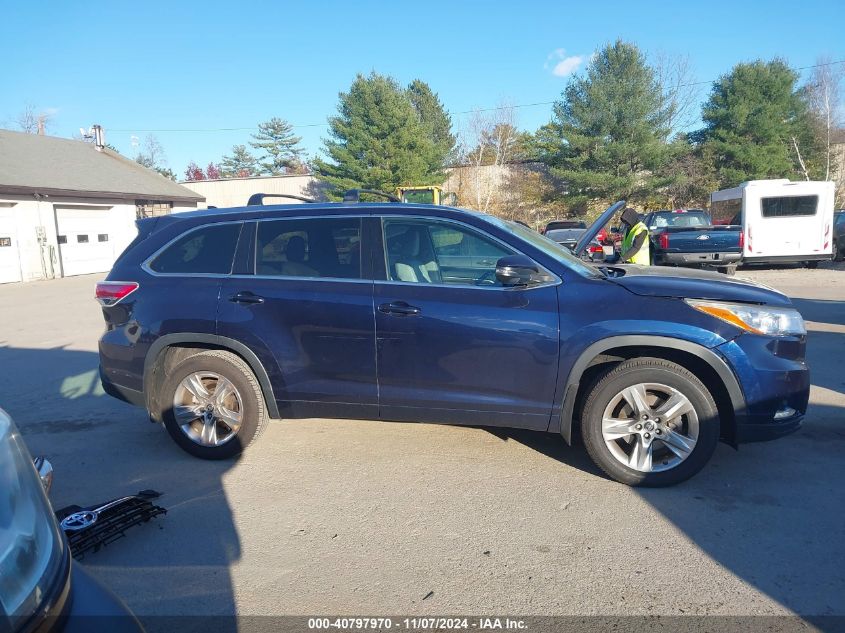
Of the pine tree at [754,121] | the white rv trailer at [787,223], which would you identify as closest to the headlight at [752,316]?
the white rv trailer at [787,223]

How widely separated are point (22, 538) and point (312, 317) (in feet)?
9.14

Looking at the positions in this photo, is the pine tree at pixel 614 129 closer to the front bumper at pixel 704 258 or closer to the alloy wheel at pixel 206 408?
the front bumper at pixel 704 258

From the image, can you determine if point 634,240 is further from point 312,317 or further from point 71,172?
point 71,172

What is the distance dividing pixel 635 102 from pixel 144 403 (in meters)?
32.7

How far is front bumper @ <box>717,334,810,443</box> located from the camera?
12.0 ft

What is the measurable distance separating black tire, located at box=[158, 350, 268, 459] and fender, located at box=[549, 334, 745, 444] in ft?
7.13

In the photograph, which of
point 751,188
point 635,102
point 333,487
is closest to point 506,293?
point 333,487

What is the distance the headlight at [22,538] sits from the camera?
4.31 ft

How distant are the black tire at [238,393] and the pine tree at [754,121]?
3533 cm

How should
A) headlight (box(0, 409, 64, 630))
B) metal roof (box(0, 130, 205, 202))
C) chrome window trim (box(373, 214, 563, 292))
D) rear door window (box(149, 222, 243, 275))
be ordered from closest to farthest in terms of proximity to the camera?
headlight (box(0, 409, 64, 630)) → chrome window trim (box(373, 214, 563, 292)) → rear door window (box(149, 222, 243, 275)) → metal roof (box(0, 130, 205, 202))

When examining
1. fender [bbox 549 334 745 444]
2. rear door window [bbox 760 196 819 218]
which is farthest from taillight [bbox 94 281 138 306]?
rear door window [bbox 760 196 819 218]

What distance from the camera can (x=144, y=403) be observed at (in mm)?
4508

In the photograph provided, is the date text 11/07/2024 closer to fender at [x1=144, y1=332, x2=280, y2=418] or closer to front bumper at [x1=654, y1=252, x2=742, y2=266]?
fender at [x1=144, y1=332, x2=280, y2=418]

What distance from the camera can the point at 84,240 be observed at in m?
22.6
